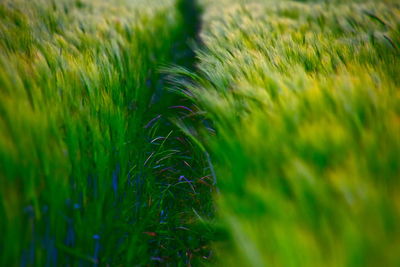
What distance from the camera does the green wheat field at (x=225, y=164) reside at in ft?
1.71

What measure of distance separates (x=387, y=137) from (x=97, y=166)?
0.68 meters

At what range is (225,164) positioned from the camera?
2.55 feet

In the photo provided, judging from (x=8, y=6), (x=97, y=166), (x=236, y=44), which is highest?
(x=8, y=6)

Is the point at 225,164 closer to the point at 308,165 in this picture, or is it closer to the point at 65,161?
the point at 308,165

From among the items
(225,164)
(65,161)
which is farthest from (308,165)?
(65,161)

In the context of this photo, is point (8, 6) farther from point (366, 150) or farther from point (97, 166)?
point (366, 150)

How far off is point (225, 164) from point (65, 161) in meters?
0.37

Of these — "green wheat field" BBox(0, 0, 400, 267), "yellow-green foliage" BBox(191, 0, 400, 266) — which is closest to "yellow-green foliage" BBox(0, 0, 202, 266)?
"green wheat field" BBox(0, 0, 400, 267)

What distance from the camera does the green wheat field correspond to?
1.71 feet

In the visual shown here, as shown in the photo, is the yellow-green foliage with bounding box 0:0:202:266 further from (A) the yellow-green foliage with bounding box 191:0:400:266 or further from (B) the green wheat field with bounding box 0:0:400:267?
(A) the yellow-green foliage with bounding box 191:0:400:266

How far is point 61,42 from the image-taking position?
4.41ft

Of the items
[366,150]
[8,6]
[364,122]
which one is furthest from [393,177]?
[8,6]

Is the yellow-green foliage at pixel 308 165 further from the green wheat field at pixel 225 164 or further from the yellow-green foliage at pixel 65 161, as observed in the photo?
the yellow-green foliage at pixel 65 161

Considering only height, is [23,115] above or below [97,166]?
above
